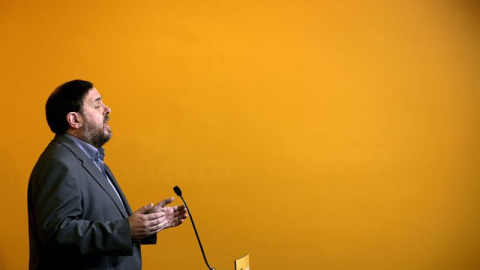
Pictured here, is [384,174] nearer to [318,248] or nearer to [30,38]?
[318,248]

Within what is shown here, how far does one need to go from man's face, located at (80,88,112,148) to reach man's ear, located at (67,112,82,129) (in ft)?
0.06

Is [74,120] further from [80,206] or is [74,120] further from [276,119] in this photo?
[276,119]

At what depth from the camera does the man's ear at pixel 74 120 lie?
82.2 inches

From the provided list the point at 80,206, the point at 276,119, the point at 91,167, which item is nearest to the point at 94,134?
the point at 91,167

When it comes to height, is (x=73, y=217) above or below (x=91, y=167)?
below

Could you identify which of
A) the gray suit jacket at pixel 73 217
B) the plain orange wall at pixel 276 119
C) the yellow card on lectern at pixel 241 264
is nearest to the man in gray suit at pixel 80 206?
the gray suit jacket at pixel 73 217

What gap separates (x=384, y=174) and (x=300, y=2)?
120 cm

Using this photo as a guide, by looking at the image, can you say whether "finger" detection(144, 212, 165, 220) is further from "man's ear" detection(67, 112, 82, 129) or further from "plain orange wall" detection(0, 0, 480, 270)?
"plain orange wall" detection(0, 0, 480, 270)

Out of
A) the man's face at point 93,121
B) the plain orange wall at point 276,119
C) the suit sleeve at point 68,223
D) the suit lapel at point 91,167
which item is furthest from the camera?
the plain orange wall at point 276,119

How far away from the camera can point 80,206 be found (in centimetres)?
190

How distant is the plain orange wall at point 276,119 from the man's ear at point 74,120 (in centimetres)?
115

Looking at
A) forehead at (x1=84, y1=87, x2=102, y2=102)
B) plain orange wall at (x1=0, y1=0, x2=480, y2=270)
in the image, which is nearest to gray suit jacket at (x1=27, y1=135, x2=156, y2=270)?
forehead at (x1=84, y1=87, x2=102, y2=102)

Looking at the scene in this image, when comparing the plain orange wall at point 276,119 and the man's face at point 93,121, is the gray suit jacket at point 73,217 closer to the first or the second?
the man's face at point 93,121

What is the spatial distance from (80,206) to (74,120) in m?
0.37
